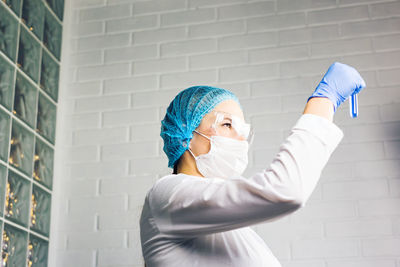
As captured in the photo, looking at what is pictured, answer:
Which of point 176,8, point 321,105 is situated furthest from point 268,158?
point 321,105

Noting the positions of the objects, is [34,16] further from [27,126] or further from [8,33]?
[27,126]

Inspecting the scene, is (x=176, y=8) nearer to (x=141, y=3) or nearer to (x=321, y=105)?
(x=141, y=3)

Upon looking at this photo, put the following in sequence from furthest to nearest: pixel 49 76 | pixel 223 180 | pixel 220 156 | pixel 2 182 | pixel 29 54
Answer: pixel 49 76 → pixel 29 54 → pixel 2 182 → pixel 220 156 → pixel 223 180

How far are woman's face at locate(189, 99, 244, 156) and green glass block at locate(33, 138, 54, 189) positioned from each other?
1375 mm

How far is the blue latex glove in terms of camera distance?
4.62 ft

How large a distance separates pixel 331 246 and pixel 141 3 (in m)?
1.59

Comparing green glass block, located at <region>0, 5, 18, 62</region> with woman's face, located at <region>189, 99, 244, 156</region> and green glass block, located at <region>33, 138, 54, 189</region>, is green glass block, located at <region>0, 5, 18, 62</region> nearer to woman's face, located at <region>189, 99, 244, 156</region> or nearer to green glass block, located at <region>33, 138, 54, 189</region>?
green glass block, located at <region>33, 138, 54, 189</region>

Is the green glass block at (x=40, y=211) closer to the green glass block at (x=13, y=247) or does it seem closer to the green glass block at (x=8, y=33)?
the green glass block at (x=13, y=247)

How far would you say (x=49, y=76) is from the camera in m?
3.16

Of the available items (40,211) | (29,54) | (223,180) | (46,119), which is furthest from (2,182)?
(223,180)

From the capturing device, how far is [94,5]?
11.4 feet

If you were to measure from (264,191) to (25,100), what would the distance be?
6.09 feet

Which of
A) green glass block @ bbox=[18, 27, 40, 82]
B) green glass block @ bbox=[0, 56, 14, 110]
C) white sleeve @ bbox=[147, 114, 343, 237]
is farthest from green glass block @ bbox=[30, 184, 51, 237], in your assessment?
white sleeve @ bbox=[147, 114, 343, 237]

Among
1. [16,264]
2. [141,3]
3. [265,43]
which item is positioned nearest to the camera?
[16,264]
